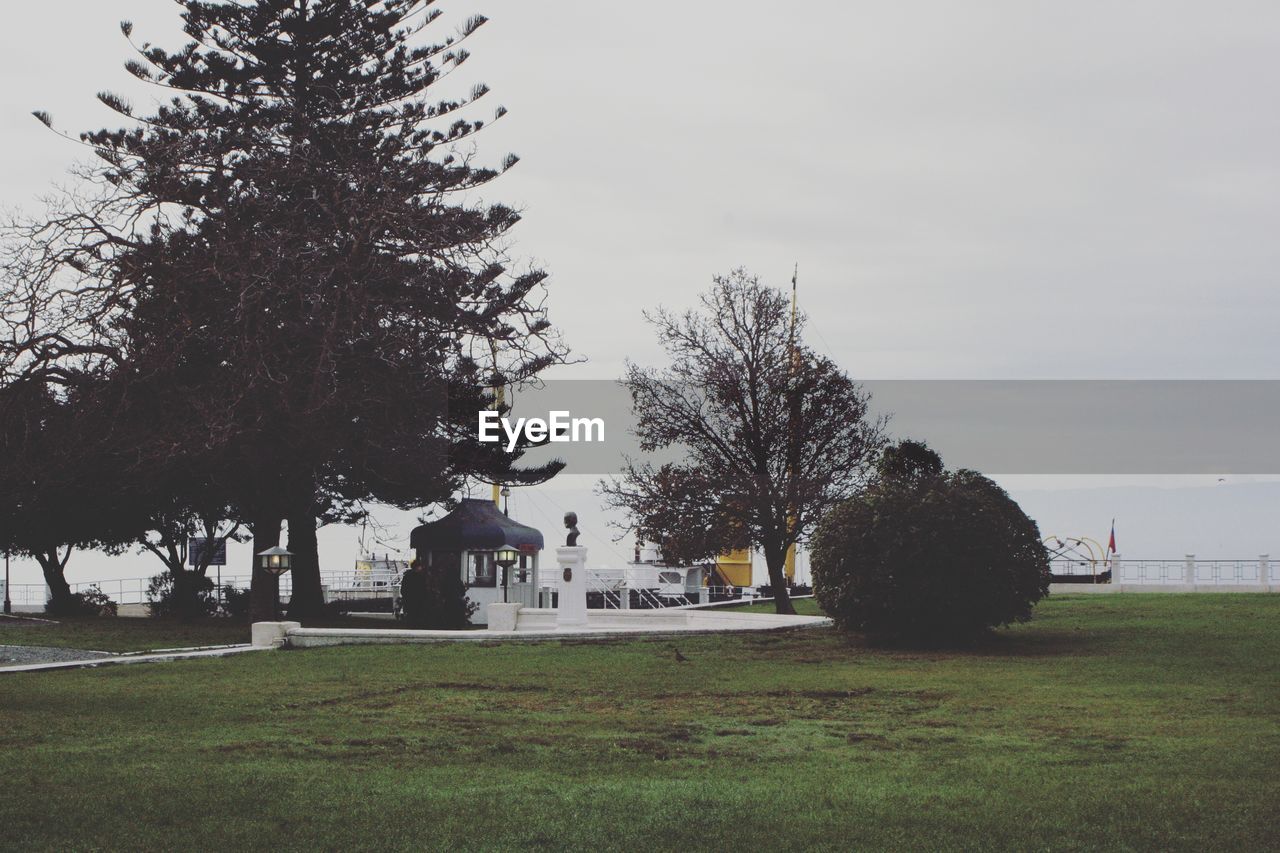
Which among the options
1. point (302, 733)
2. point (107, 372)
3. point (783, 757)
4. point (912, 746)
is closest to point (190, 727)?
point (302, 733)

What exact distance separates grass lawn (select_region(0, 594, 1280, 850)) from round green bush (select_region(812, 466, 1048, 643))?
148cm

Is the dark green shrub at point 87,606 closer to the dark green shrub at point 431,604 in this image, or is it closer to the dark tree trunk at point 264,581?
the dark tree trunk at point 264,581

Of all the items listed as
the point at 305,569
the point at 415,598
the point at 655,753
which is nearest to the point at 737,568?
the point at 305,569

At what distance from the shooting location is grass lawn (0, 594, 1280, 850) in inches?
350

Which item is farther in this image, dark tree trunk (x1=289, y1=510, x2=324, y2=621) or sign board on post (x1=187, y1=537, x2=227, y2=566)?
Answer: sign board on post (x1=187, y1=537, x2=227, y2=566)

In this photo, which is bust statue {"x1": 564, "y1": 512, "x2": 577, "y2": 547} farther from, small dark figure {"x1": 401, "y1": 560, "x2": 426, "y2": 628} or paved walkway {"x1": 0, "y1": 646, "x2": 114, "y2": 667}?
paved walkway {"x1": 0, "y1": 646, "x2": 114, "y2": 667}

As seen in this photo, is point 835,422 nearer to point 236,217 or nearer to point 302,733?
point 236,217

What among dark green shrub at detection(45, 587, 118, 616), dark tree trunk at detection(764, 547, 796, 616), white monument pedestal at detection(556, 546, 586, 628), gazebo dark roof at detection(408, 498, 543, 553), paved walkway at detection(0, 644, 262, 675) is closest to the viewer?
paved walkway at detection(0, 644, 262, 675)

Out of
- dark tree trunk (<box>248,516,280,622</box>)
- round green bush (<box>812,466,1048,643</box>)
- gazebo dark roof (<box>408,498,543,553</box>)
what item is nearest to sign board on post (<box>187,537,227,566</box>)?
gazebo dark roof (<box>408,498,543,553</box>)

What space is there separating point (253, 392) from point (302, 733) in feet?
53.6

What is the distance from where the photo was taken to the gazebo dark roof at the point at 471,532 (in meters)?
37.6

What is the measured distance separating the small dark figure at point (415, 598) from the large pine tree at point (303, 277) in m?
2.68

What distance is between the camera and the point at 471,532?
3762 centimetres

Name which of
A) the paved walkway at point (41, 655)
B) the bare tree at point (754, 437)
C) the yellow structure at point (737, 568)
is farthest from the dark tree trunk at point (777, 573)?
the yellow structure at point (737, 568)
